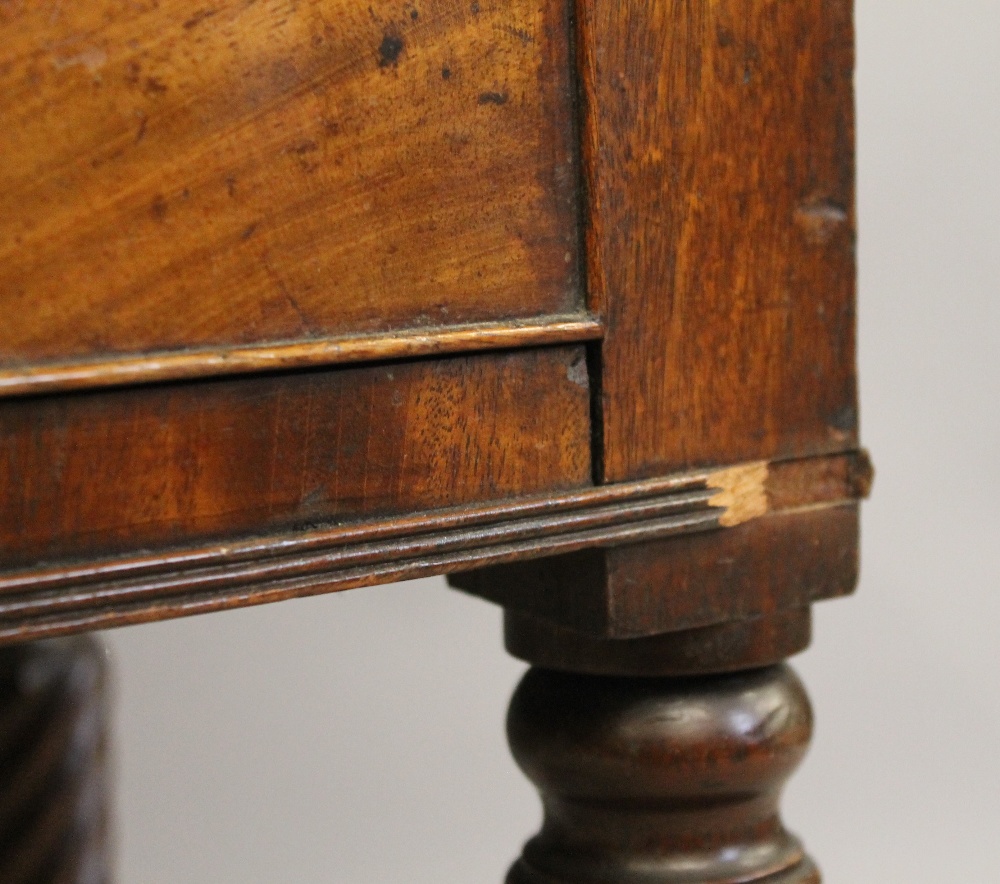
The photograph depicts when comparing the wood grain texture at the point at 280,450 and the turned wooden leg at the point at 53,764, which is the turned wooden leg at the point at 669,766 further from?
the turned wooden leg at the point at 53,764

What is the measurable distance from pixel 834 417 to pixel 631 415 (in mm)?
129

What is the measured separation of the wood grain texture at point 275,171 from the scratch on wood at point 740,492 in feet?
0.39

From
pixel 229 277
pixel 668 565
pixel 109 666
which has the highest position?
pixel 229 277

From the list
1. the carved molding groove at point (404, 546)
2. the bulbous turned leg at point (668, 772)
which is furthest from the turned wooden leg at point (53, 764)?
the carved molding groove at point (404, 546)

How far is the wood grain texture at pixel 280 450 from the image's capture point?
0.53 metres

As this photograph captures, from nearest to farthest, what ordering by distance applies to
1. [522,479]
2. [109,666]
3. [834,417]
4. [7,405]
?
[7,405] < [522,479] < [834,417] < [109,666]

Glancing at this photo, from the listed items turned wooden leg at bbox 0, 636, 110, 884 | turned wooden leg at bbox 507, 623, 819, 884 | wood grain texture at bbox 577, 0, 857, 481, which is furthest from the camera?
turned wooden leg at bbox 0, 636, 110, 884

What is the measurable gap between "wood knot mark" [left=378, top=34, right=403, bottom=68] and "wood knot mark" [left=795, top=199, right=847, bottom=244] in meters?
0.22

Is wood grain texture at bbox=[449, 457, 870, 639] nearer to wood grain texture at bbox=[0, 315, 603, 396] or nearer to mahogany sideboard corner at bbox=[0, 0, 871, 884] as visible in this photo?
mahogany sideboard corner at bbox=[0, 0, 871, 884]

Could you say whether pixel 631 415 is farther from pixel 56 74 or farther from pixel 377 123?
pixel 56 74

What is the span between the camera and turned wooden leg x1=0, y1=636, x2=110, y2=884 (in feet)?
3.85

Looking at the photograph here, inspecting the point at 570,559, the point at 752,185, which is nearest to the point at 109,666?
the point at 570,559

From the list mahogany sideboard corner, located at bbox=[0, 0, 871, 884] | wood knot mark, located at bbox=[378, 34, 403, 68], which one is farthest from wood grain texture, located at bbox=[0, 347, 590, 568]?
wood knot mark, located at bbox=[378, 34, 403, 68]

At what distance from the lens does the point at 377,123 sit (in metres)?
0.58
